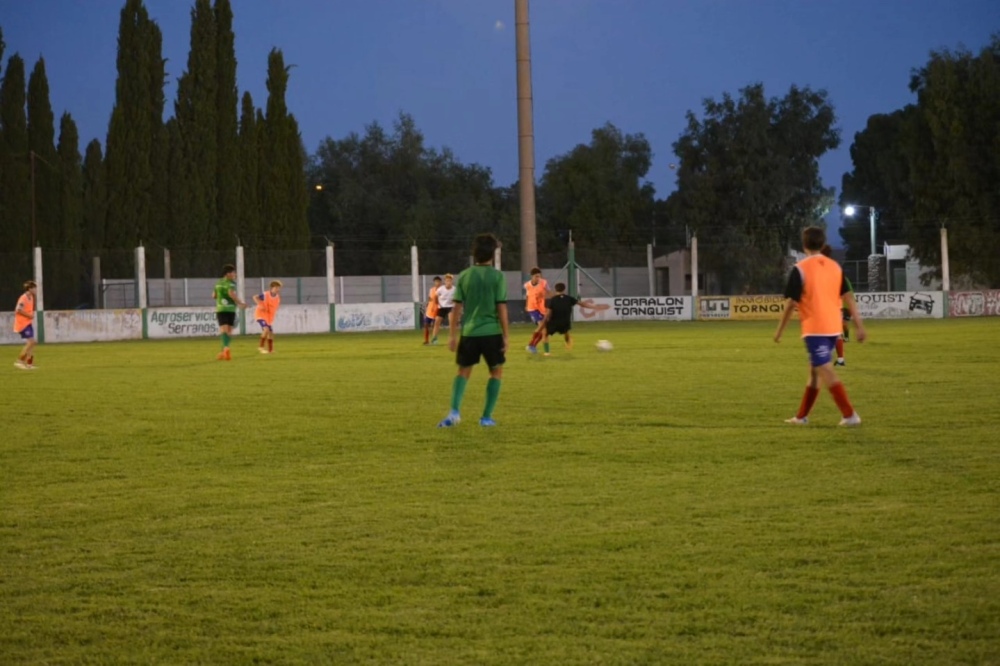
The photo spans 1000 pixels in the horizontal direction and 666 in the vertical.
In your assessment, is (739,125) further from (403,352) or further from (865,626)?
(865,626)

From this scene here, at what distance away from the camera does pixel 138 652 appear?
14.6 feet

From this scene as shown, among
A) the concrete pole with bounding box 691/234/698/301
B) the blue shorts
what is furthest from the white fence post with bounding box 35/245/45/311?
the blue shorts

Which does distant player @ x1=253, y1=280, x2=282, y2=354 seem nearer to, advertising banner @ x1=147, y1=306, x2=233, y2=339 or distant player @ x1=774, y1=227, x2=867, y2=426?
advertising banner @ x1=147, y1=306, x2=233, y2=339

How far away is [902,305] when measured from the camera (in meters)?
44.9

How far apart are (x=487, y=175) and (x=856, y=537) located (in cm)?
7944

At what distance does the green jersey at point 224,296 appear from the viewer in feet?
80.1

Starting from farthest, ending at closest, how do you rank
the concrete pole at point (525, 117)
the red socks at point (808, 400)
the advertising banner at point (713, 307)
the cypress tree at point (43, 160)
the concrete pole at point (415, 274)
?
the cypress tree at point (43, 160), the advertising banner at point (713, 307), the concrete pole at point (415, 274), the concrete pole at point (525, 117), the red socks at point (808, 400)

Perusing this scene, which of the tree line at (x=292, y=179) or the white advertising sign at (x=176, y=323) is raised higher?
the tree line at (x=292, y=179)

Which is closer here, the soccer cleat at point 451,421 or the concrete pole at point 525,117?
the soccer cleat at point 451,421

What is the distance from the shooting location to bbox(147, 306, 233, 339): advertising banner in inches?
1560

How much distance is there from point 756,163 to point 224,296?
150ft

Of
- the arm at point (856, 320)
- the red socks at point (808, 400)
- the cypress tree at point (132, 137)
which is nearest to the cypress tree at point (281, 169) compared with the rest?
the cypress tree at point (132, 137)

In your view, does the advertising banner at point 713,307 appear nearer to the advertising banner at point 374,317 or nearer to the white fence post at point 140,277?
the advertising banner at point 374,317

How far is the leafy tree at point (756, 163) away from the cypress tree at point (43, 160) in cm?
3196
